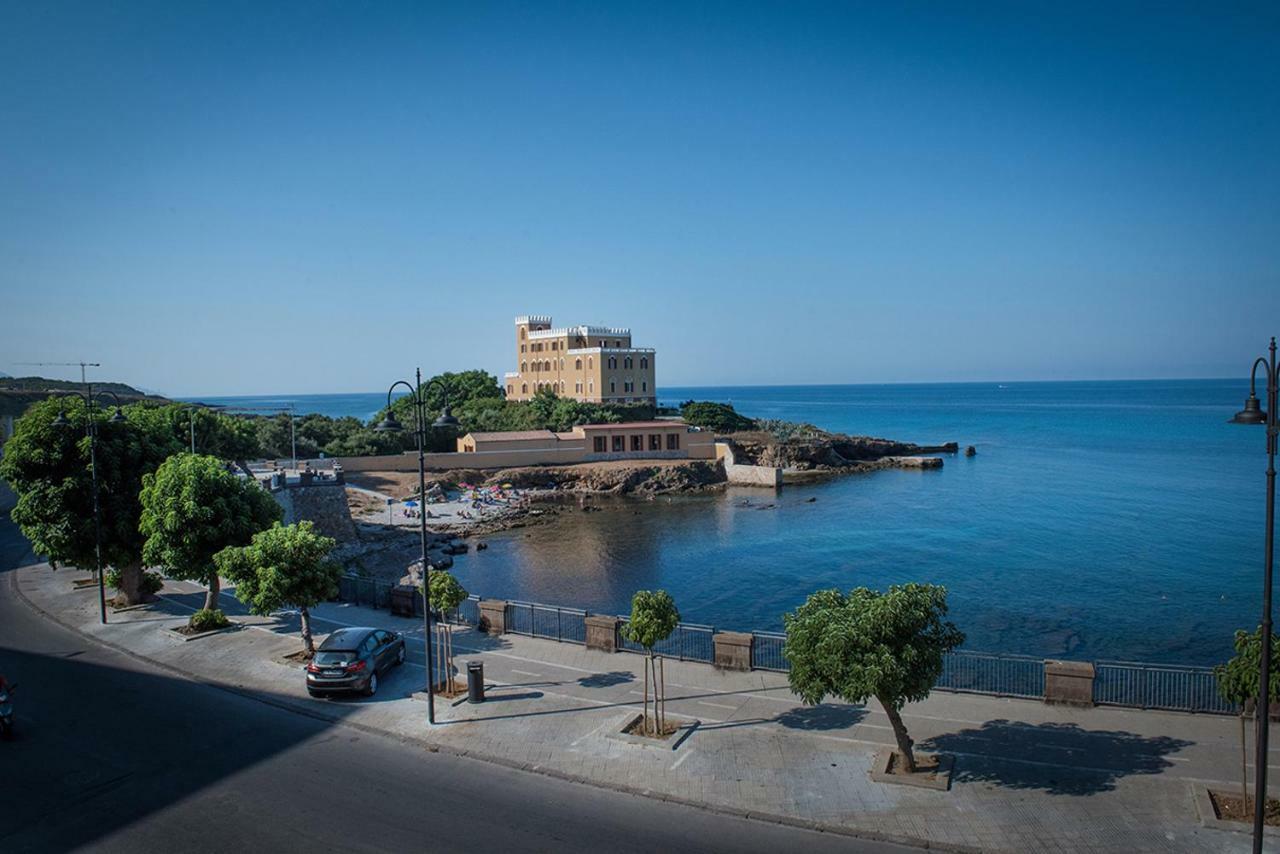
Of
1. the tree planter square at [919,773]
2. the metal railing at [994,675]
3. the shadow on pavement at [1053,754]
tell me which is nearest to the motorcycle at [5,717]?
the tree planter square at [919,773]

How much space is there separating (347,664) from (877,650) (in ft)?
32.4

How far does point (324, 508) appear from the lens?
41719 millimetres

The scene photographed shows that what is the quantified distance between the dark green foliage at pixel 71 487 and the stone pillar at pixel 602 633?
1333 centimetres

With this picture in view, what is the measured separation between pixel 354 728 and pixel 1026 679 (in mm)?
18179

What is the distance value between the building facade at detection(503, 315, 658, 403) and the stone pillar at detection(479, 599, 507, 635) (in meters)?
75.5

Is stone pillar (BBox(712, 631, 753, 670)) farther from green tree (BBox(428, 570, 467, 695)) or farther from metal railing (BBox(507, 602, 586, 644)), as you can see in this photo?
green tree (BBox(428, 570, 467, 695))

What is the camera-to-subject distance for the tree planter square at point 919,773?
11430 mm

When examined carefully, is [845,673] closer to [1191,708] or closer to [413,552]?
[1191,708]

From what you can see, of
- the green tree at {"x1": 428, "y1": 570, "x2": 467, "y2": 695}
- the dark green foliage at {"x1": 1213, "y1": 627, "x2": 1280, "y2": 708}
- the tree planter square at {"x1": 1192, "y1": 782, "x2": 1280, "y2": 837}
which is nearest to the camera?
the tree planter square at {"x1": 1192, "y1": 782, "x2": 1280, "y2": 837}

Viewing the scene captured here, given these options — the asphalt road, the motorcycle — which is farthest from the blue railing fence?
the motorcycle

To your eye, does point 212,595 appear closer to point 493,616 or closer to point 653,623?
point 493,616

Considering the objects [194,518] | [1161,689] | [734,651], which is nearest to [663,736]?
[734,651]

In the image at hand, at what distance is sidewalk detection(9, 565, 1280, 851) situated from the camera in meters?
10.5

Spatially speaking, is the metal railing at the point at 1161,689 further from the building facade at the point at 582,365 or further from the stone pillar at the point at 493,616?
the building facade at the point at 582,365
